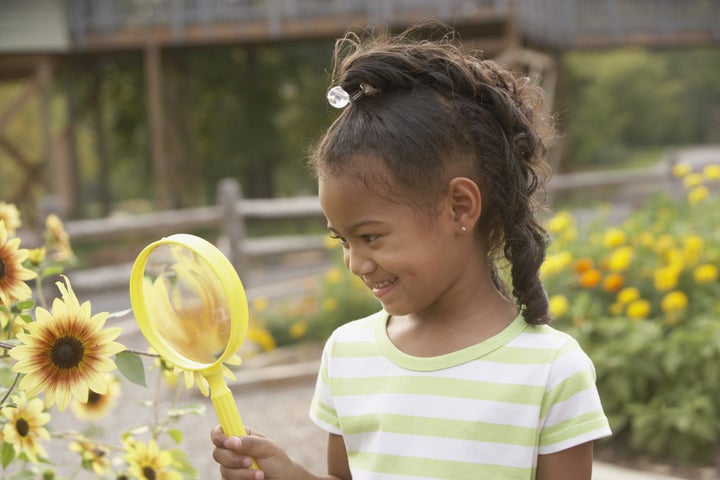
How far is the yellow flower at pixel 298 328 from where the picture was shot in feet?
19.2

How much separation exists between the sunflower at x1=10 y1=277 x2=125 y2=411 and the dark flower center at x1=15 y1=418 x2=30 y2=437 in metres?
0.15

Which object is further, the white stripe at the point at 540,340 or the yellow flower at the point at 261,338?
the yellow flower at the point at 261,338

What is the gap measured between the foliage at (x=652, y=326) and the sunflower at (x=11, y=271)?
1.99 m

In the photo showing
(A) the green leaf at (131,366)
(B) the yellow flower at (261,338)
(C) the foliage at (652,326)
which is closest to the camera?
(A) the green leaf at (131,366)

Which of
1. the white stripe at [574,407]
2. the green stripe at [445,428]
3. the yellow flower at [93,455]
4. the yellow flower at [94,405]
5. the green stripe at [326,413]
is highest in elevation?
the white stripe at [574,407]

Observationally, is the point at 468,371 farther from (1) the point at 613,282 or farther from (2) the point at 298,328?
(2) the point at 298,328

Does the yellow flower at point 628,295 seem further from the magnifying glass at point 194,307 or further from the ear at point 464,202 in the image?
the magnifying glass at point 194,307

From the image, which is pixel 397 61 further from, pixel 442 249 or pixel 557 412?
pixel 557 412

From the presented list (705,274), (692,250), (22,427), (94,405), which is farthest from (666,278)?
(22,427)

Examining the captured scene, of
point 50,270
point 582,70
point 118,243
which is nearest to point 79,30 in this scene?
point 118,243

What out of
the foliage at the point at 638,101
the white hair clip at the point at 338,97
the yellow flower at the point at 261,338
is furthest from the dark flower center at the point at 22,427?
the foliage at the point at 638,101

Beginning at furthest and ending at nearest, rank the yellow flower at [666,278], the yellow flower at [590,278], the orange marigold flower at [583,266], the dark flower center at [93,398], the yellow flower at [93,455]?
the orange marigold flower at [583,266] → the yellow flower at [590,278] → the yellow flower at [666,278] → the dark flower center at [93,398] → the yellow flower at [93,455]

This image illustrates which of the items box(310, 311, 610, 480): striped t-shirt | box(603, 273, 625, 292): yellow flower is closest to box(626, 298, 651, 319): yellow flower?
box(603, 273, 625, 292): yellow flower

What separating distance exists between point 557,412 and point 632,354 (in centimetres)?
220
